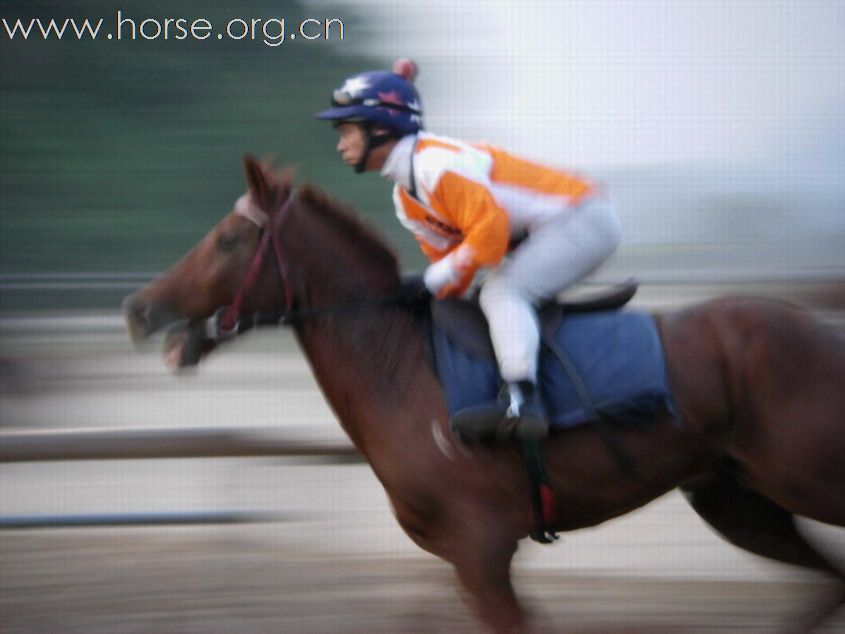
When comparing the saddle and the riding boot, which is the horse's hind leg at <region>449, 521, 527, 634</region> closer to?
the saddle

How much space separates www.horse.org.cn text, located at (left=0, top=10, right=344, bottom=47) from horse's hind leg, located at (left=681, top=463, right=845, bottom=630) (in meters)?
7.05

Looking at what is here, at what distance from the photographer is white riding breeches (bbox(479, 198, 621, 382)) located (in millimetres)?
3375

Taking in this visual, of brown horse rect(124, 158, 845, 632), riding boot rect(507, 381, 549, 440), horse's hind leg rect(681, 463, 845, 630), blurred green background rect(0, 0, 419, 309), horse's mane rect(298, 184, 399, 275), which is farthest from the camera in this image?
blurred green background rect(0, 0, 419, 309)

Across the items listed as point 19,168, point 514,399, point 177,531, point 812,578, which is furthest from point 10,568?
point 19,168

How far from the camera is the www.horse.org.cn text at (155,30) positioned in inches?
→ 402

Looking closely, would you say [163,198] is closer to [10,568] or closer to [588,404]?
[10,568]

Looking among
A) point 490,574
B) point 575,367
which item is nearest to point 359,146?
point 575,367

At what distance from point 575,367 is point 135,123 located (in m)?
7.94

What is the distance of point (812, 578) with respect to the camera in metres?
4.00

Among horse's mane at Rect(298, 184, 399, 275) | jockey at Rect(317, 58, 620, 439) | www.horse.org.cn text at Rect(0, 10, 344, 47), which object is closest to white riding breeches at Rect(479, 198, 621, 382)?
jockey at Rect(317, 58, 620, 439)

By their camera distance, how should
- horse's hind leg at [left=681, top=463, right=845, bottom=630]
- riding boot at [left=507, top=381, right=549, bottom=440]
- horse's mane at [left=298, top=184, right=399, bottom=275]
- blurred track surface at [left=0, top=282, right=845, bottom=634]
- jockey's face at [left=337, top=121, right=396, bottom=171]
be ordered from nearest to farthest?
riding boot at [left=507, top=381, right=549, bottom=440] < jockey's face at [left=337, top=121, right=396, bottom=171] < horse's mane at [left=298, top=184, right=399, bottom=275] < horse's hind leg at [left=681, top=463, right=845, bottom=630] < blurred track surface at [left=0, top=282, right=845, bottom=634]

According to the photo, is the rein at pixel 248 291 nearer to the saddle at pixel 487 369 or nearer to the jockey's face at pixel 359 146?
the jockey's face at pixel 359 146

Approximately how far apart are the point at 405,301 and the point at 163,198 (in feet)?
21.4

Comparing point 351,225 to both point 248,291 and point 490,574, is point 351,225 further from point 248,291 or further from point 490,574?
point 490,574
